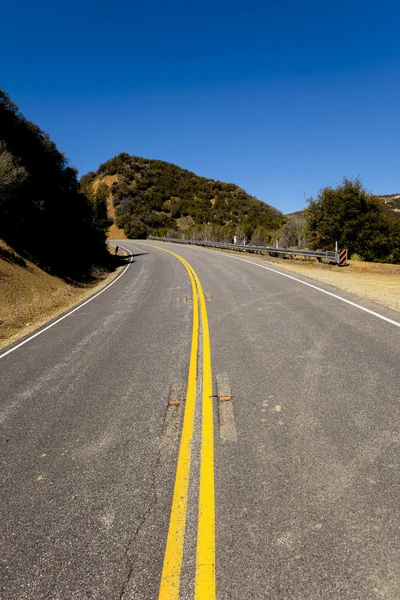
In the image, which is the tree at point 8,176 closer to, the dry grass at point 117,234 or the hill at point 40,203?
the hill at point 40,203

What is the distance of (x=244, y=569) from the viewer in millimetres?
2070

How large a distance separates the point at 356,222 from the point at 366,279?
29.2 feet

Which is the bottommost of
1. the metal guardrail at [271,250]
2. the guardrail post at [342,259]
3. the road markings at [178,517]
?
the road markings at [178,517]

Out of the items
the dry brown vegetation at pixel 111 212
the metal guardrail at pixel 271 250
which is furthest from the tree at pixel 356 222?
the dry brown vegetation at pixel 111 212

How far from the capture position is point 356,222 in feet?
72.2

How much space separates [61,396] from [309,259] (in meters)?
21.7

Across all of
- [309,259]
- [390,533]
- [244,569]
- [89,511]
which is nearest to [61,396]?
[89,511]

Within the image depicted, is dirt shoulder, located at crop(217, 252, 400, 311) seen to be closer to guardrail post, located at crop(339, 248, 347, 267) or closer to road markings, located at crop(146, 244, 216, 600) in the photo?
guardrail post, located at crop(339, 248, 347, 267)

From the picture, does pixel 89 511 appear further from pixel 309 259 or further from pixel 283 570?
pixel 309 259

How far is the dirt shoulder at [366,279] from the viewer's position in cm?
995

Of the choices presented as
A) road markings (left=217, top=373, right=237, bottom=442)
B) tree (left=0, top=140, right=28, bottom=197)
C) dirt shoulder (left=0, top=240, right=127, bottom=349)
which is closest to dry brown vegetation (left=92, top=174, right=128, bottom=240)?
tree (left=0, top=140, right=28, bottom=197)

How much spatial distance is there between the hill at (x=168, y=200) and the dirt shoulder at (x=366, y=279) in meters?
34.4

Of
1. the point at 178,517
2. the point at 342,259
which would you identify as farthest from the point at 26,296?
the point at 342,259

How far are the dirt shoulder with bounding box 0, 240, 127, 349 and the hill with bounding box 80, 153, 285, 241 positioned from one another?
3768 cm
